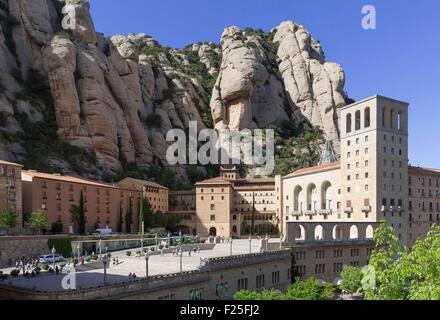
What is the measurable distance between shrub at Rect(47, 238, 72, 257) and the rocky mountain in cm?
2803

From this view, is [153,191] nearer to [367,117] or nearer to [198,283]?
[367,117]

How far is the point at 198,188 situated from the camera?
9312 centimetres

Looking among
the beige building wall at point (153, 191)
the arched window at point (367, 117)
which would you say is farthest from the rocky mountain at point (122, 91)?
the arched window at point (367, 117)

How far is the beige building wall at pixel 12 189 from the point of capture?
54.1 meters

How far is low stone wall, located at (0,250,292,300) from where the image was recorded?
2938 cm

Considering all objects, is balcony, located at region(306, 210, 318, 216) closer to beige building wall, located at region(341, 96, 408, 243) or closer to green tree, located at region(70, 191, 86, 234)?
beige building wall, located at region(341, 96, 408, 243)

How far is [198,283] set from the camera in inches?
1533

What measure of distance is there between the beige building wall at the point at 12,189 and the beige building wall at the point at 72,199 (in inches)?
124

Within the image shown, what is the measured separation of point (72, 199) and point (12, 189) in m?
11.3

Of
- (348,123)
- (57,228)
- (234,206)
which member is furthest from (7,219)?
(348,123)

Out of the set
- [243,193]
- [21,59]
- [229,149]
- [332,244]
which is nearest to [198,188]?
[243,193]

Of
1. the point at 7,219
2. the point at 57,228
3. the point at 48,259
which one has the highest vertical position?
the point at 7,219
